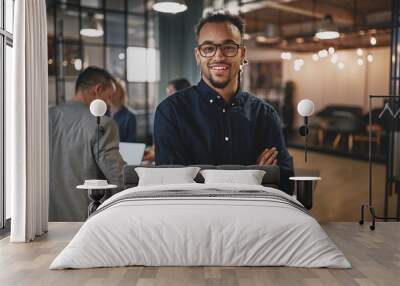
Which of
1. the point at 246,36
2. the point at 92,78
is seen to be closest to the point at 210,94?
the point at 246,36

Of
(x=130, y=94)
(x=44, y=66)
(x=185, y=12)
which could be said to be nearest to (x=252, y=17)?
(x=185, y=12)

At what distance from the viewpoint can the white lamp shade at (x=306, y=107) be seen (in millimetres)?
6238

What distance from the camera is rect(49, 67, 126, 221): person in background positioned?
638 cm

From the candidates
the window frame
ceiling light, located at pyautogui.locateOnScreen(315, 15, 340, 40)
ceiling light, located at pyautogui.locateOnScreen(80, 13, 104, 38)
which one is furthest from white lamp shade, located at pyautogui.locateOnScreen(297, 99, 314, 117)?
the window frame

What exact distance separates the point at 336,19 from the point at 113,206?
12.4ft

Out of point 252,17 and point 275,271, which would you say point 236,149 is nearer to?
point 252,17

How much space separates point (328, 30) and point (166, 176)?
8.86 feet

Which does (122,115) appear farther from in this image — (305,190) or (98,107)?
(305,190)

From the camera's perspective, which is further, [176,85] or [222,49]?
[176,85]

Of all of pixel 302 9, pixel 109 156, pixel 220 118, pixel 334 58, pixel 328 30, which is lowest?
pixel 109 156

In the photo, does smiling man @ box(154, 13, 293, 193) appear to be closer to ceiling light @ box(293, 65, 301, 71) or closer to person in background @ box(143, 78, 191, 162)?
person in background @ box(143, 78, 191, 162)

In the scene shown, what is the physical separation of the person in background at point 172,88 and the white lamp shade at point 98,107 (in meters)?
0.79

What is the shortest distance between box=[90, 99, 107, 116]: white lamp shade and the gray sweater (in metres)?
0.29

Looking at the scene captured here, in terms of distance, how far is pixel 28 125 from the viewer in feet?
17.4
